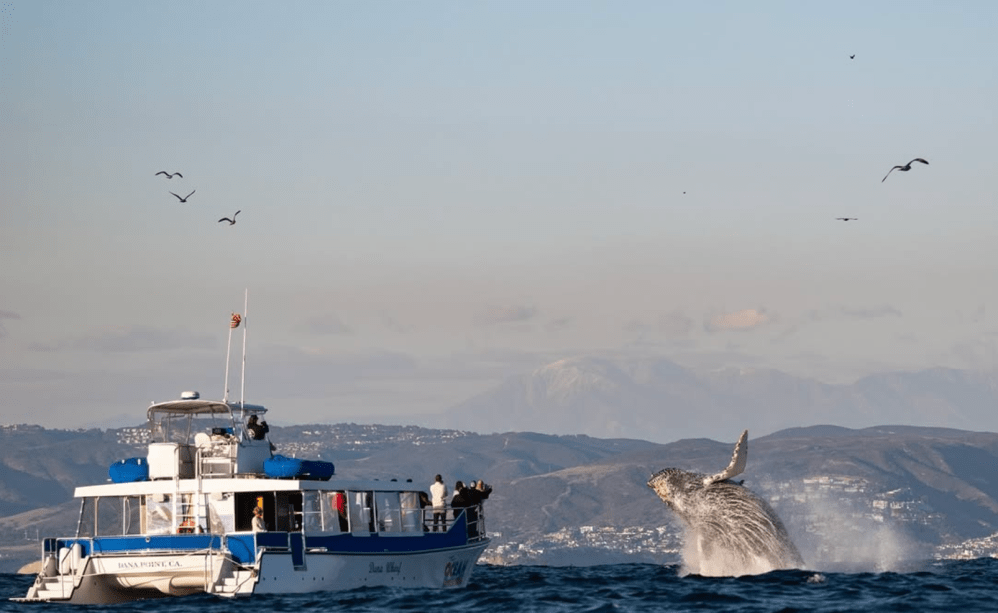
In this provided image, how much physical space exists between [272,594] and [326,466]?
6017 mm

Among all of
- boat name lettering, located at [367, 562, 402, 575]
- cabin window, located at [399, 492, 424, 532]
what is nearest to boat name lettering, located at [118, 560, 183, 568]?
boat name lettering, located at [367, 562, 402, 575]

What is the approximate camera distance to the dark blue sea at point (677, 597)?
4059 centimetres

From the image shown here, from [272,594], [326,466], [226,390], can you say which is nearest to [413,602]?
[272,594]

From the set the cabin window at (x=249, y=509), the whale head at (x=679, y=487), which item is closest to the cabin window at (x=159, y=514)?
the cabin window at (x=249, y=509)

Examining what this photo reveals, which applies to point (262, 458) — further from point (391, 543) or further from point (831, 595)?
point (831, 595)

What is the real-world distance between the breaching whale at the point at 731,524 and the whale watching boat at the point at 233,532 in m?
9.90

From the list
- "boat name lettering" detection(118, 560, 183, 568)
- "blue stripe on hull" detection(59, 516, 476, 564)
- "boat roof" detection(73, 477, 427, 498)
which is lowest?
"boat name lettering" detection(118, 560, 183, 568)

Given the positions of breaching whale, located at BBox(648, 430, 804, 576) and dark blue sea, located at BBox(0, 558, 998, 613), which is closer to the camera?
dark blue sea, located at BBox(0, 558, 998, 613)

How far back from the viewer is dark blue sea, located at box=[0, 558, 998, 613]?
40.6 metres

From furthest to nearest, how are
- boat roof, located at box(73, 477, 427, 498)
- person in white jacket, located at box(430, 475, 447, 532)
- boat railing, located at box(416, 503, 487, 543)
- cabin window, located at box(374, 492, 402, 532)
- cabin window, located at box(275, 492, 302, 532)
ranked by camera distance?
1. boat railing, located at box(416, 503, 487, 543)
2. person in white jacket, located at box(430, 475, 447, 532)
3. cabin window, located at box(374, 492, 402, 532)
4. cabin window, located at box(275, 492, 302, 532)
5. boat roof, located at box(73, 477, 427, 498)

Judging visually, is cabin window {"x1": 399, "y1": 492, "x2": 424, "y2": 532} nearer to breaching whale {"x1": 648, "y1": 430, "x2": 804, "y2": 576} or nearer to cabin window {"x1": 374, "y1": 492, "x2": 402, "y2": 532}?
cabin window {"x1": 374, "y1": 492, "x2": 402, "y2": 532}

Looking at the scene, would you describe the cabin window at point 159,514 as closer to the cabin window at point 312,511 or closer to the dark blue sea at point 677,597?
the dark blue sea at point 677,597

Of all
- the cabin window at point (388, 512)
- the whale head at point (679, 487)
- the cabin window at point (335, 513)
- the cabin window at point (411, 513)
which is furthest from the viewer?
the cabin window at point (411, 513)

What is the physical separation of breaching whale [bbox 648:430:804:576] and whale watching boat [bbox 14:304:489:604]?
9.90m
